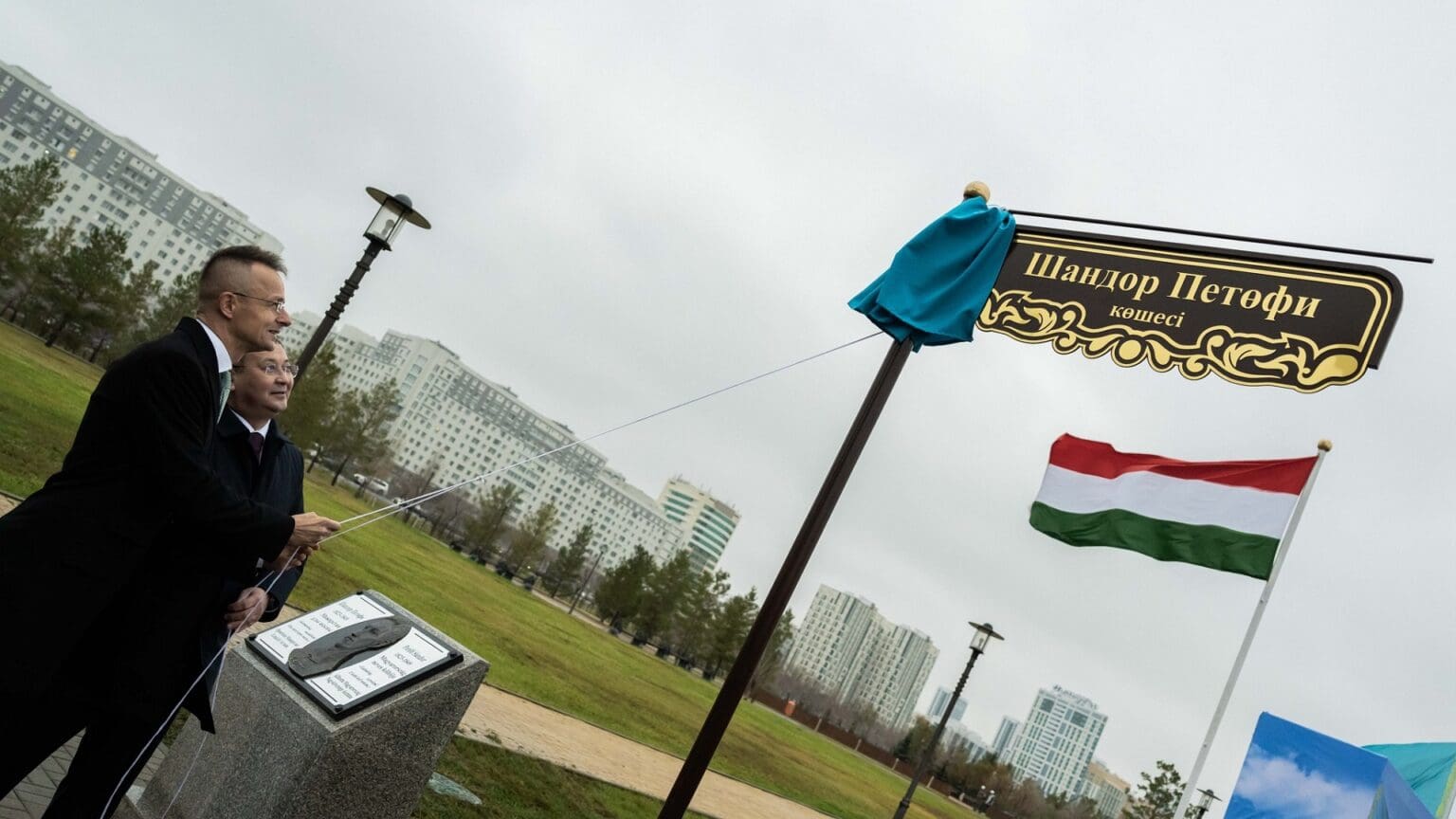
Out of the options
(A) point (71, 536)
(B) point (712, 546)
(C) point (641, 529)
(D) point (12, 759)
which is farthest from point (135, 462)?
(B) point (712, 546)

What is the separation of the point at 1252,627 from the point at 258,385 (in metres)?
5.56

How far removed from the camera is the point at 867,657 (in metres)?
152

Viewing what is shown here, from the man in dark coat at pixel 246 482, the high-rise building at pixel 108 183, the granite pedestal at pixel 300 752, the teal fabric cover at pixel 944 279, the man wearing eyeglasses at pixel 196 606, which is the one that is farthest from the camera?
the high-rise building at pixel 108 183

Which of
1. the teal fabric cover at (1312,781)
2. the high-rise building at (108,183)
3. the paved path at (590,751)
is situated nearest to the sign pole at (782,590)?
the teal fabric cover at (1312,781)

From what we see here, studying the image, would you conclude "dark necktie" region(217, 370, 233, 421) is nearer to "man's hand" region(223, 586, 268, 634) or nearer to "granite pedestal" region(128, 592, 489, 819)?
"man's hand" region(223, 586, 268, 634)

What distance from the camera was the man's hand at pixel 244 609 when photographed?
10.4 feet

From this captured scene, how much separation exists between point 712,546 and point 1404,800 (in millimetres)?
168761

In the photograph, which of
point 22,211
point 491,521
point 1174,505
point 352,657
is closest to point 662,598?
point 491,521

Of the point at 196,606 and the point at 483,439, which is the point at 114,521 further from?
the point at 483,439

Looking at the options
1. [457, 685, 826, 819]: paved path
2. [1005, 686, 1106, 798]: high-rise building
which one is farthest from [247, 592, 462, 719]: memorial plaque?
[1005, 686, 1106, 798]: high-rise building

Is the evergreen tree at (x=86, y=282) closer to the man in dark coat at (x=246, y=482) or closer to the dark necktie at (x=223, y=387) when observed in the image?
the man in dark coat at (x=246, y=482)

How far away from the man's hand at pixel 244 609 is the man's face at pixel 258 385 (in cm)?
66

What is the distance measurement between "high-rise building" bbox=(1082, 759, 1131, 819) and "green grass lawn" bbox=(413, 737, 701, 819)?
412 ft

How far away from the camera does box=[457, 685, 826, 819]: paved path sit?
9.46 meters
